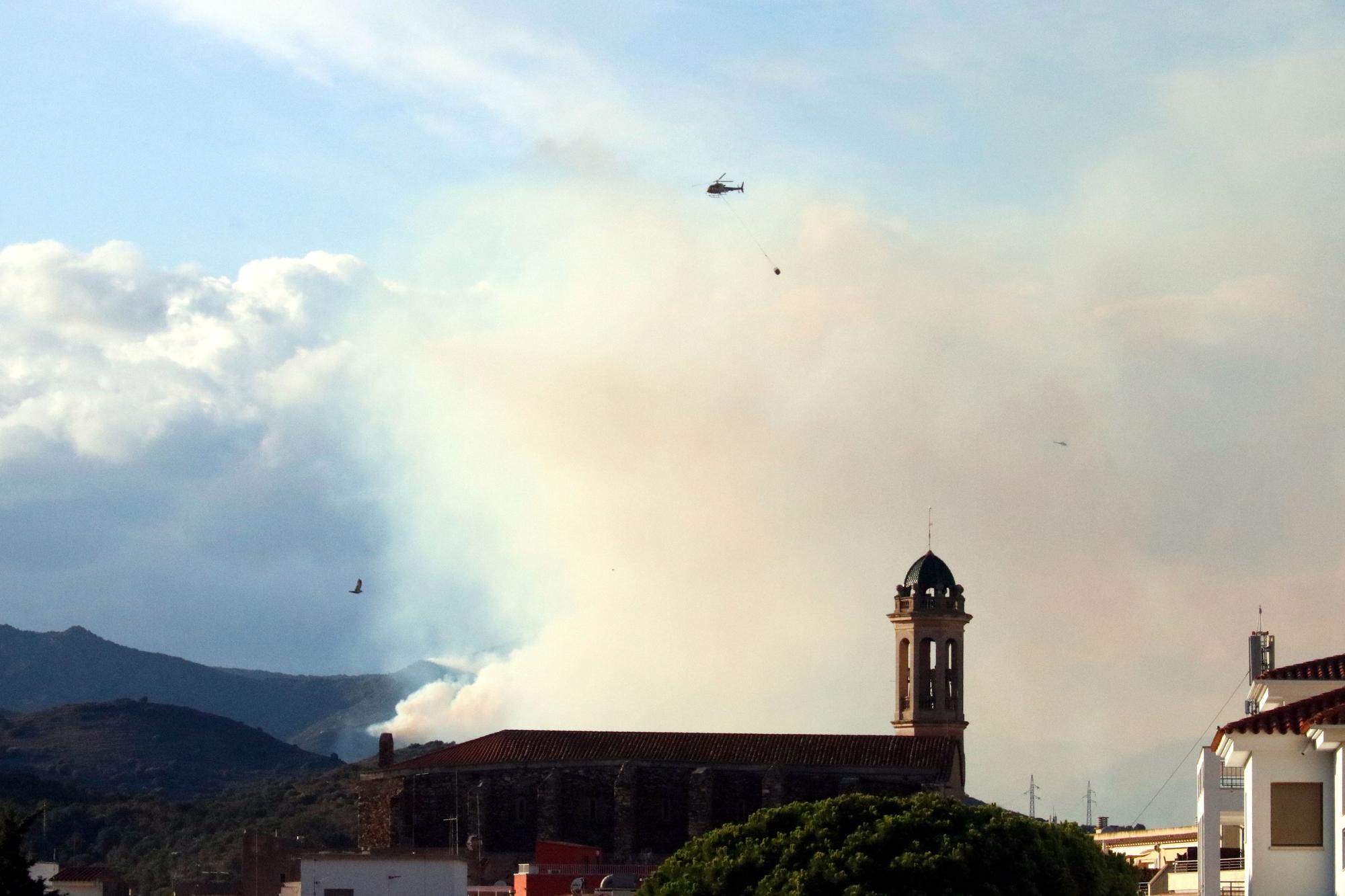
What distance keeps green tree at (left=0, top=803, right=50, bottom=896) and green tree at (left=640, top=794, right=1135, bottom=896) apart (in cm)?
1078

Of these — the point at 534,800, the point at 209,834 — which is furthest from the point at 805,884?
the point at 209,834

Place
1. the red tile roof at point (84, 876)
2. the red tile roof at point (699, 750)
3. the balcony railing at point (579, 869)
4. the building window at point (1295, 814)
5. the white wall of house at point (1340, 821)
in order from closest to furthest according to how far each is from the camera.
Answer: the white wall of house at point (1340, 821)
the building window at point (1295, 814)
the red tile roof at point (84, 876)
the balcony railing at point (579, 869)
the red tile roof at point (699, 750)

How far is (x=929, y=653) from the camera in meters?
74.9

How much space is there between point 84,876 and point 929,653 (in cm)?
2938

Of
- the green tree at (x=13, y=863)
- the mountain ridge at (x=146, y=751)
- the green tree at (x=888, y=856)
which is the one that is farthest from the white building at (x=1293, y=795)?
the mountain ridge at (x=146, y=751)

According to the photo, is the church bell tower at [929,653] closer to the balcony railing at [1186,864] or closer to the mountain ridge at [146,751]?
the balcony railing at [1186,864]

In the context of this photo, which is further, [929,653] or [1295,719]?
[929,653]

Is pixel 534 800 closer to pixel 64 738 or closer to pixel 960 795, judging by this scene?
pixel 960 795

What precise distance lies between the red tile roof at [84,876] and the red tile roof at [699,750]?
454 inches

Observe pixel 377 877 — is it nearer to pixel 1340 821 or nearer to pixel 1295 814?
pixel 1295 814

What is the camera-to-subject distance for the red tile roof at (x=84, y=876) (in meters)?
61.3

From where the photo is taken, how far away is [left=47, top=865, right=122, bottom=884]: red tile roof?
201 feet

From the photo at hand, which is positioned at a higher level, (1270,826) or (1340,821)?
(1340,821)

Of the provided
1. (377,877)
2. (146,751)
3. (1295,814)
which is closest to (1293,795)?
(1295,814)
